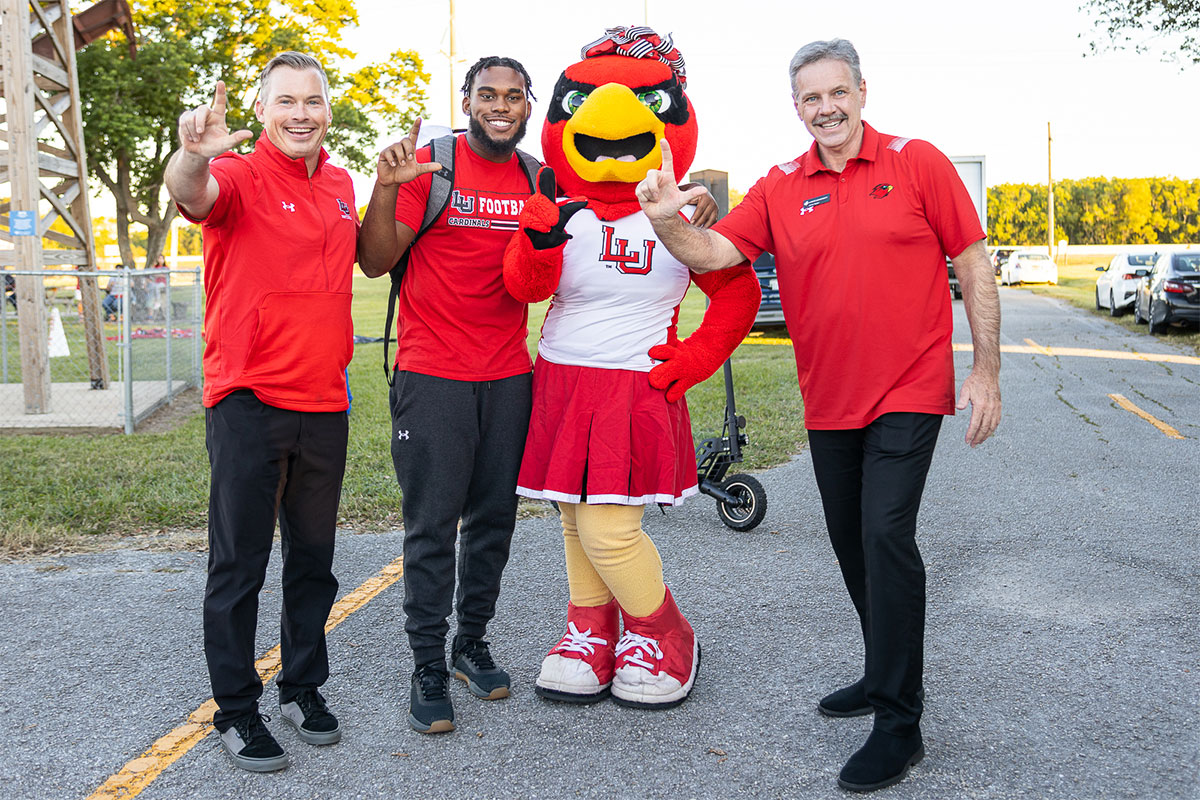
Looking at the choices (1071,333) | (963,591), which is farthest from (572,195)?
(1071,333)

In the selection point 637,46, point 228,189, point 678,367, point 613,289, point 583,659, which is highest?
point 637,46

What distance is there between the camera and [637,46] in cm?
371

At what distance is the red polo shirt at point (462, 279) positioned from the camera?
3.55m

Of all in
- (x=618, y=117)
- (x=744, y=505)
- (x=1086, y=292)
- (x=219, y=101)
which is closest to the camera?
(x=219, y=101)

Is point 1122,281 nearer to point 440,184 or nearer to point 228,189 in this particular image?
point 440,184

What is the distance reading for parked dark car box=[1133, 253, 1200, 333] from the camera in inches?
712

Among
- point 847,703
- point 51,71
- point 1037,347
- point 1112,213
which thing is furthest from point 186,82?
point 1112,213

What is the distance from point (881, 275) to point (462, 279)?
4.57 feet

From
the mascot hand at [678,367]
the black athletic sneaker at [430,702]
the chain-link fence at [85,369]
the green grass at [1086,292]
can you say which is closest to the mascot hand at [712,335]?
the mascot hand at [678,367]

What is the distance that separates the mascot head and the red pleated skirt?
65 cm

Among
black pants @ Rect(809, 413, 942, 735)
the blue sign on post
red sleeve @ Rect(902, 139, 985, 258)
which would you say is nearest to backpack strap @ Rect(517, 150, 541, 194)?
red sleeve @ Rect(902, 139, 985, 258)

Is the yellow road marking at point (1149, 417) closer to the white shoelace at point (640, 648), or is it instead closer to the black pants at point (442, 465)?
the white shoelace at point (640, 648)

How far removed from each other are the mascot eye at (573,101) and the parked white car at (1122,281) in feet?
70.9

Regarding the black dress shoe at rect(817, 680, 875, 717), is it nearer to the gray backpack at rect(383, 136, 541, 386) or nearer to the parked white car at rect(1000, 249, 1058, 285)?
the gray backpack at rect(383, 136, 541, 386)
